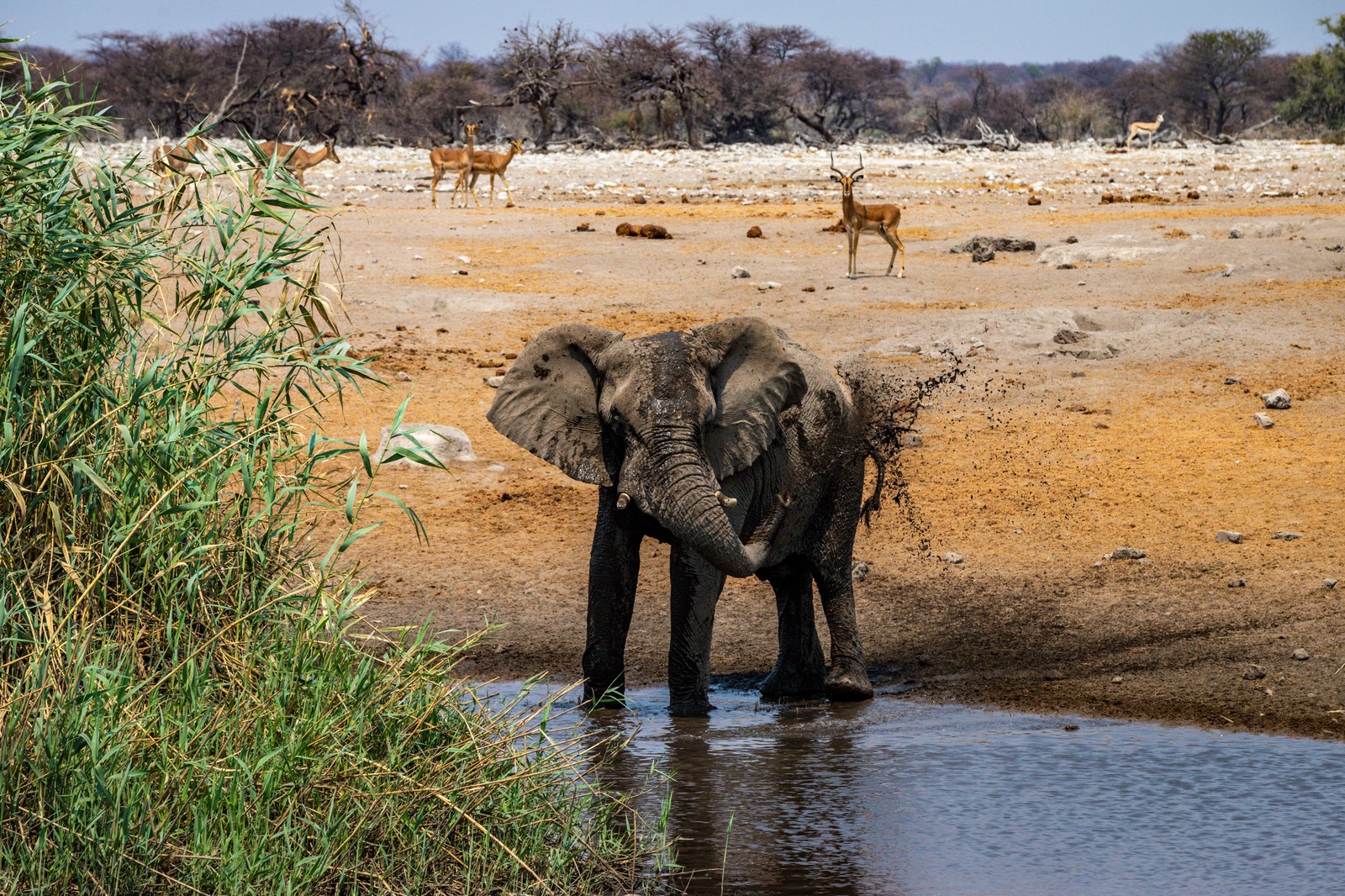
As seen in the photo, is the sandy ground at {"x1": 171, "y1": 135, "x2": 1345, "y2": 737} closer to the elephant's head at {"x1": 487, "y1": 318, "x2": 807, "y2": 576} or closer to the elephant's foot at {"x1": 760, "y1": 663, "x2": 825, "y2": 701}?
the elephant's foot at {"x1": 760, "y1": 663, "x2": 825, "y2": 701}

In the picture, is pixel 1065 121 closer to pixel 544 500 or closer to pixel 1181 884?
pixel 544 500

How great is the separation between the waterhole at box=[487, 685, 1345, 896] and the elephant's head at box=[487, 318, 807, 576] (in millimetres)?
798

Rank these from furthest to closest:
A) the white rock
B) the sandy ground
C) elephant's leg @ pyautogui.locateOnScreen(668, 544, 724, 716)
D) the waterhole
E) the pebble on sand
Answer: the pebble on sand < the white rock < the sandy ground < elephant's leg @ pyautogui.locateOnScreen(668, 544, 724, 716) < the waterhole

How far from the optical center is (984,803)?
17.0 feet

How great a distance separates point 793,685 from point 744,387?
1.50 metres

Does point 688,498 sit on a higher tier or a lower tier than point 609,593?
higher

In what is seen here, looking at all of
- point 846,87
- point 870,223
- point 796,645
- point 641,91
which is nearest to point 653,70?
point 641,91

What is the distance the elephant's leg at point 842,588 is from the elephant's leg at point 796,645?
76 mm

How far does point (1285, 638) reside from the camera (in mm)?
6961

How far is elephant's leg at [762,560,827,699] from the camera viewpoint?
22.6 ft

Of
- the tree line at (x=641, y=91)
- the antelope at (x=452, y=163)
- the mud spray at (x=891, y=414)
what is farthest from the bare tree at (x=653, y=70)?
the mud spray at (x=891, y=414)

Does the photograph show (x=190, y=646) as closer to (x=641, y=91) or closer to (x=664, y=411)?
(x=664, y=411)

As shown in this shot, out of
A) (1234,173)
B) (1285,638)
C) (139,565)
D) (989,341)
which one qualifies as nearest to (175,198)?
(139,565)

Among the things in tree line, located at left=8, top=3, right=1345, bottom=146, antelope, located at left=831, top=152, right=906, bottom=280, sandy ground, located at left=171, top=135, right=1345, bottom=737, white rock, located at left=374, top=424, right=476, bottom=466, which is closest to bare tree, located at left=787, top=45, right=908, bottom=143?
tree line, located at left=8, top=3, right=1345, bottom=146
